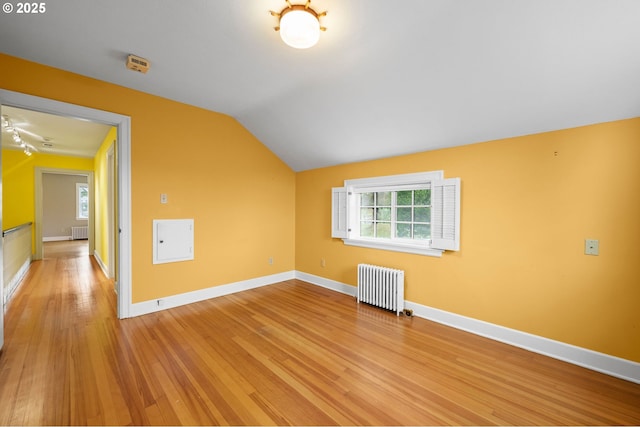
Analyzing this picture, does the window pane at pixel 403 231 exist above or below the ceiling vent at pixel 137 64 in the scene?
below

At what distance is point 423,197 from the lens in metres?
3.25

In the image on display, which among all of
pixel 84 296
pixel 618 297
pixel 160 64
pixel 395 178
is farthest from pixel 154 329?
pixel 618 297

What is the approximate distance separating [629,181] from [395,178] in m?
1.99

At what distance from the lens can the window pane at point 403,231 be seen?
343cm

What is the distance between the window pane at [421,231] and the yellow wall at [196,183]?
2.31 m

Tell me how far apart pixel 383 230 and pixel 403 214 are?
1.32ft

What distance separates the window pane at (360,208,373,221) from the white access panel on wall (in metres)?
2.53

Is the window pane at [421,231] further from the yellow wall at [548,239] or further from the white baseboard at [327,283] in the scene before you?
the white baseboard at [327,283]

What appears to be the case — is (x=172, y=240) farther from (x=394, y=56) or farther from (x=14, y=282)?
(x=394, y=56)

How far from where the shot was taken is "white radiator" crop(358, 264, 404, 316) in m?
3.14

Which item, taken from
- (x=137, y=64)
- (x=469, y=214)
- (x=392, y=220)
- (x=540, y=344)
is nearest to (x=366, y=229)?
(x=392, y=220)

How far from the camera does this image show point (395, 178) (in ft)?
11.0

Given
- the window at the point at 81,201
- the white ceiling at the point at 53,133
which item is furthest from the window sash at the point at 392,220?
the window at the point at 81,201

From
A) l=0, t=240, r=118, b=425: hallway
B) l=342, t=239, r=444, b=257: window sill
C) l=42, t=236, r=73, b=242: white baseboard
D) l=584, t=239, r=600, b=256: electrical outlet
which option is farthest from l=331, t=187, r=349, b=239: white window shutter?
l=42, t=236, r=73, b=242: white baseboard
